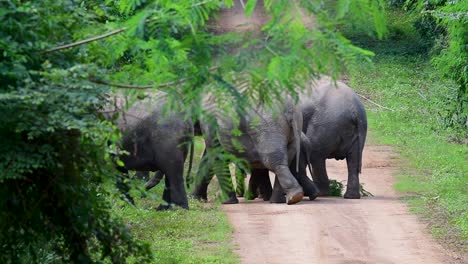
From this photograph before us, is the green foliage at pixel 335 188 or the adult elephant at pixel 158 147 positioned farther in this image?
the green foliage at pixel 335 188

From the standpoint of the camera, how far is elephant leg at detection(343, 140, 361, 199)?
1825 cm

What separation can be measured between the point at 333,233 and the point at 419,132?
1217cm

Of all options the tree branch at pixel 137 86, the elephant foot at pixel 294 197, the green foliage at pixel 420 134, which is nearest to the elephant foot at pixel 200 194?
the elephant foot at pixel 294 197

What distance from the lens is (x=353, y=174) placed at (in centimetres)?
1861

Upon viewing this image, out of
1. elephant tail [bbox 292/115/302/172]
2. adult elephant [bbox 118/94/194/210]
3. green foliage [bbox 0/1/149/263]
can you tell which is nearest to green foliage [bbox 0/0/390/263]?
green foliage [bbox 0/1/149/263]

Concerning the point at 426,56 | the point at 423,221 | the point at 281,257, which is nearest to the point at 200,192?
the point at 423,221

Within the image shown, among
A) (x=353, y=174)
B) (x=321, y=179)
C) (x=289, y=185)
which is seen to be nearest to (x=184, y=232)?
(x=289, y=185)

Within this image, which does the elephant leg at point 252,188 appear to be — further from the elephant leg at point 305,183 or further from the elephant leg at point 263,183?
the elephant leg at point 305,183

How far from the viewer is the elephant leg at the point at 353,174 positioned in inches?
719

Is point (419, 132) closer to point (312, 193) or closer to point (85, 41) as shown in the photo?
point (312, 193)

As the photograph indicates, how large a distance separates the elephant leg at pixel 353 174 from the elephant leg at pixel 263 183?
1096 millimetres

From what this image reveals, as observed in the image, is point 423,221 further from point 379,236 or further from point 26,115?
point 26,115

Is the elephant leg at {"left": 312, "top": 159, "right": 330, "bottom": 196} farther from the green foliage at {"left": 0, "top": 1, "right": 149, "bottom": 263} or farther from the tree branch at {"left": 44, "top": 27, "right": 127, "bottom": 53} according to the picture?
the tree branch at {"left": 44, "top": 27, "right": 127, "bottom": 53}

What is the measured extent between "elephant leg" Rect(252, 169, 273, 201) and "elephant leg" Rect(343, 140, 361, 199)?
110cm
